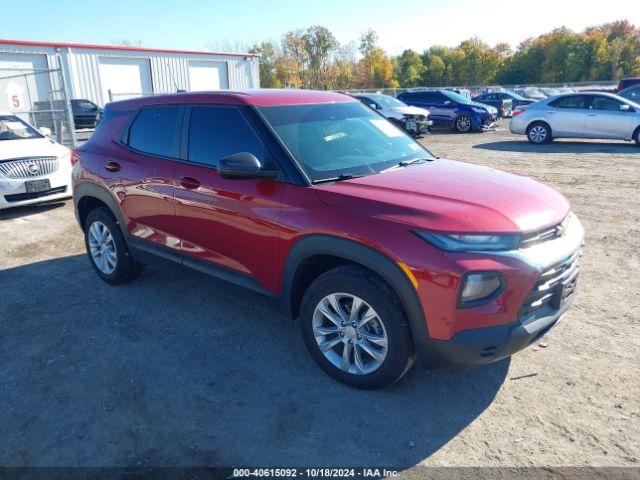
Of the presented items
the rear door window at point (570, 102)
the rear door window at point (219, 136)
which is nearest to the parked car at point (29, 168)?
the rear door window at point (219, 136)

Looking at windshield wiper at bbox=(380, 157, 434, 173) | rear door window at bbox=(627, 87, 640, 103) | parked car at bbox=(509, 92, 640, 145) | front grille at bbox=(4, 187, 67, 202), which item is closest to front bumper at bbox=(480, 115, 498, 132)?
parked car at bbox=(509, 92, 640, 145)

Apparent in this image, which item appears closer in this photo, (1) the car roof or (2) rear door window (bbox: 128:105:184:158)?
(1) the car roof

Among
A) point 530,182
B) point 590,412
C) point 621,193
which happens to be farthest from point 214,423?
point 621,193

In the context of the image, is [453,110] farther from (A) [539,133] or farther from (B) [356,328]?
(B) [356,328]

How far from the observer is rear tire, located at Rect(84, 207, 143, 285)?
477cm

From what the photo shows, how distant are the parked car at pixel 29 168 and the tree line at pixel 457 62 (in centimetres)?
4947

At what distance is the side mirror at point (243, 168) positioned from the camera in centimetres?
319

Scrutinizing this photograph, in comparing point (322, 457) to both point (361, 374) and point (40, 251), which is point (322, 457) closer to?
point (361, 374)

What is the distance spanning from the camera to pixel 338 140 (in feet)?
12.3

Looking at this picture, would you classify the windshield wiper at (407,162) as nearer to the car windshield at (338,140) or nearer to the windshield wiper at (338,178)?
the car windshield at (338,140)

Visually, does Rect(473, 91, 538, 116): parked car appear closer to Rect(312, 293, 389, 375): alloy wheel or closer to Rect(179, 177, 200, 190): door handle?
Rect(179, 177, 200, 190): door handle

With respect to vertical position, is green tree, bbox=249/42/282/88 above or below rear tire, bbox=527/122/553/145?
above

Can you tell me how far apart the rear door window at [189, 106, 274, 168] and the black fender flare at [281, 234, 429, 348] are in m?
0.68

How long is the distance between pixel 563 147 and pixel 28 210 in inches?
545
